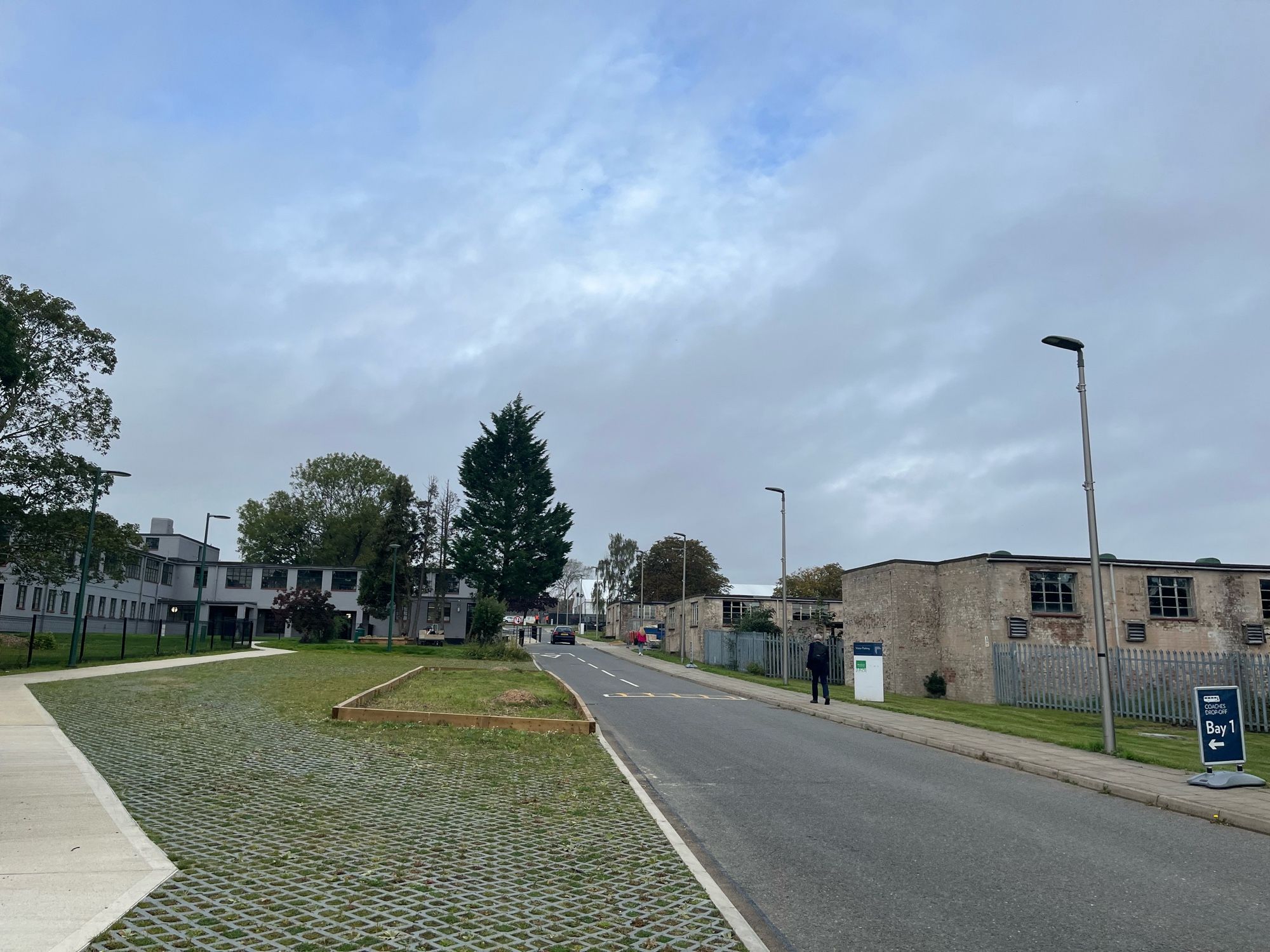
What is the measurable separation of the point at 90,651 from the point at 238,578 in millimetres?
49475

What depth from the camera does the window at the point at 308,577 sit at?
271 feet

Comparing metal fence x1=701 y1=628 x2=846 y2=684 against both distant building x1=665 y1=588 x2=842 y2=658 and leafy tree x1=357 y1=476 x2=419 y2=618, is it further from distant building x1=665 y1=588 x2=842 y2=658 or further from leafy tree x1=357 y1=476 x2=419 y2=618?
leafy tree x1=357 y1=476 x2=419 y2=618

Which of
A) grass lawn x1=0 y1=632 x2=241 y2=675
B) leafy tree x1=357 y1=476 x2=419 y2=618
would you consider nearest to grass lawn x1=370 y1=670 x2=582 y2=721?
grass lawn x1=0 y1=632 x2=241 y2=675

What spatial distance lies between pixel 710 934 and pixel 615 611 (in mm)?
107807

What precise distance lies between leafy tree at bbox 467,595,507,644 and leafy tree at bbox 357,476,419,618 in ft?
81.6

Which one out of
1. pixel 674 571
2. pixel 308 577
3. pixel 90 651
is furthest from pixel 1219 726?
pixel 674 571

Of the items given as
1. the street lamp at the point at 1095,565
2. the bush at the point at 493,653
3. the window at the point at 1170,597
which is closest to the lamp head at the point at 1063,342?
the street lamp at the point at 1095,565

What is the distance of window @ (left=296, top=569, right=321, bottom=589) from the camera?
82.6 meters

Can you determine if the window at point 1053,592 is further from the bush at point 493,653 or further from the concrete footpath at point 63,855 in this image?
the concrete footpath at point 63,855

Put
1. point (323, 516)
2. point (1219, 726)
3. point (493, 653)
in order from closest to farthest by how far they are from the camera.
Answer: point (1219, 726), point (493, 653), point (323, 516)

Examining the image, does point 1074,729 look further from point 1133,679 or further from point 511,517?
point 511,517

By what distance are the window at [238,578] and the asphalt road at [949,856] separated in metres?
77.4

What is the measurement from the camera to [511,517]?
235 feet

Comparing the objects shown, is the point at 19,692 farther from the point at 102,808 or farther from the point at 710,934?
the point at 710,934
